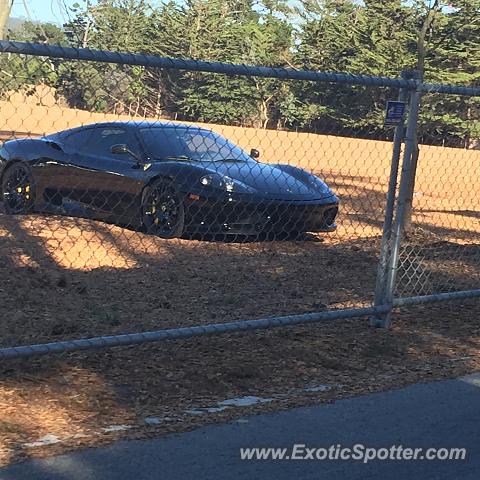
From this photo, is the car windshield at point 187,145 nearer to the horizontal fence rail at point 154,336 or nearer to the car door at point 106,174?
the car door at point 106,174

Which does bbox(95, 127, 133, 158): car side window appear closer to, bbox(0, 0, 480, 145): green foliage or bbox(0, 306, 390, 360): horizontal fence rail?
bbox(0, 0, 480, 145): green foliage

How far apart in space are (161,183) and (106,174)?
1.04 m

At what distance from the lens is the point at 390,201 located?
6305mm

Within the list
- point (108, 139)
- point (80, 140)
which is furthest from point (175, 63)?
point (80, 140)

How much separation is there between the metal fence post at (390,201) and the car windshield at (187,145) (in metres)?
3.59

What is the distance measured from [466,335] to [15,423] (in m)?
3.72

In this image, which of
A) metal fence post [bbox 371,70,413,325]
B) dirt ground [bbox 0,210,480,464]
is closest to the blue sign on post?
metal fence post [bbox 371,70,413,325]

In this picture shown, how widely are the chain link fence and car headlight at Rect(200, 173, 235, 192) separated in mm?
13

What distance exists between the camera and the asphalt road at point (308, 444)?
161 inches

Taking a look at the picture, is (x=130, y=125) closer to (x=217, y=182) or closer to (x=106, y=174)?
(x=106, y=174)

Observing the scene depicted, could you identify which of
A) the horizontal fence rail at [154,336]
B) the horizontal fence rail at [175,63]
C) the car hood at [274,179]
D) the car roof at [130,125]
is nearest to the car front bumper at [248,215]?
the car hood at [274,179]

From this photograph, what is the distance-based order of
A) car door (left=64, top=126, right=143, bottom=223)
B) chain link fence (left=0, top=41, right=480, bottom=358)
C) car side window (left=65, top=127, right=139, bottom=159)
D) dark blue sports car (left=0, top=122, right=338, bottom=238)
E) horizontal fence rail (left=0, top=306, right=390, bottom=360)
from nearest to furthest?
horizontal fence rail (left=0, top=306, right=390, bottom=360)
chain link fence (left=0, top=41, right=480, bottom=358)
dark blue sports car (left=0, top=122, right=338, bottom=238)
car door (left=64, top=126, right=143, bottom=223)
car side window (left=65, top=127, right=139, bottom=159)

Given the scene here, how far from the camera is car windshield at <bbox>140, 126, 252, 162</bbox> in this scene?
387 inches

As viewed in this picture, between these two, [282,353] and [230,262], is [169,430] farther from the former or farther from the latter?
[230,262]
